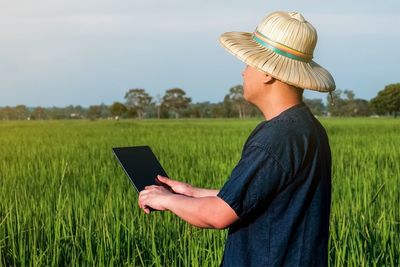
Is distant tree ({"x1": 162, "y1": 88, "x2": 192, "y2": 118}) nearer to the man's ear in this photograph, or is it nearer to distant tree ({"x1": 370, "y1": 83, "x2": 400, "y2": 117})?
distant tree ({"x1": 370, "y1": 83, "x2": 400, "y2": 117})

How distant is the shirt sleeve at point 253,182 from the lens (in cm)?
139

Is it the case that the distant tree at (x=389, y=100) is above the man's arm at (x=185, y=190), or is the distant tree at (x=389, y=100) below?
above

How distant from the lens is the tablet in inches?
63.4

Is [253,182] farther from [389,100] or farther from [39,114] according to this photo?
[39,114]

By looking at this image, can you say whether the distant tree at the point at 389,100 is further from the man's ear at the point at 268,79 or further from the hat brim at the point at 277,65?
the man's ear at the point at 268,79

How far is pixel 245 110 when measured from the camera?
69812 mm

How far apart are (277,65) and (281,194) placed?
31 centimetres

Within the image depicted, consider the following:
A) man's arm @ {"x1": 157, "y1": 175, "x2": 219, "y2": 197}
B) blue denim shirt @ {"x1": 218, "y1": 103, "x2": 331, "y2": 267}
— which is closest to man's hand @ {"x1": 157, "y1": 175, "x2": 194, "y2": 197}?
man's arm @ {"x1": 157, "y1": 175, "x2": 219, "y2": 197}

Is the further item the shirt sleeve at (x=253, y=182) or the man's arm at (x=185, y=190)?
the man's arm at (x=185, y=190)

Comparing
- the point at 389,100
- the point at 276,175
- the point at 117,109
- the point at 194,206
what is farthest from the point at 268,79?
the point at 389,100

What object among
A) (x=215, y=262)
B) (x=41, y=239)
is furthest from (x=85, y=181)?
(x=215, y=262)

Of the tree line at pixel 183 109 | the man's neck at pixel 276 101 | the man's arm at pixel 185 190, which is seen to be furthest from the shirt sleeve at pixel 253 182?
the tree line at pixel 183 109

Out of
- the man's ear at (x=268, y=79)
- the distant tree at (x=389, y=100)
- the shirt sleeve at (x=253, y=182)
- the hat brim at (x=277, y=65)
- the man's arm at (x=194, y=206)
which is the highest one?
the distant tree at (x=389, y=100)

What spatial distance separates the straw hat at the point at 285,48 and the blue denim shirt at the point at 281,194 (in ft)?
0.30
